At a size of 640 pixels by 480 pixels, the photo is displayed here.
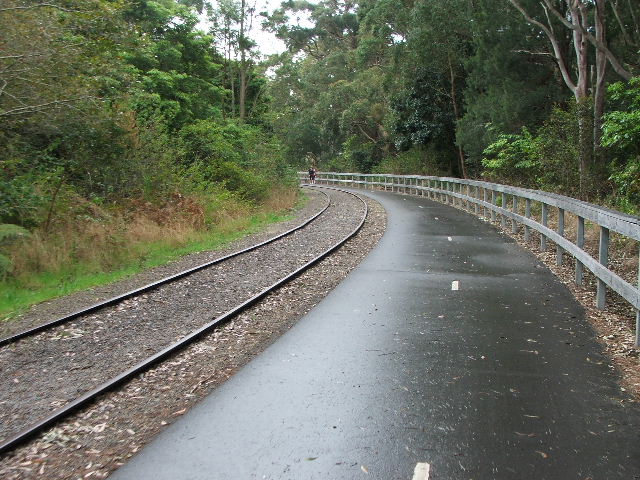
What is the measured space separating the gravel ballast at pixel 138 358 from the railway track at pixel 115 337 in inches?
0.6

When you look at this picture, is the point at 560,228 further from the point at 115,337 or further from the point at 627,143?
the point at 115,337

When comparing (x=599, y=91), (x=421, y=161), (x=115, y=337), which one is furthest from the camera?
(x=421, y=161)

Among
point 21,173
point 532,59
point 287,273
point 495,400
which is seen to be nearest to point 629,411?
point 495,400

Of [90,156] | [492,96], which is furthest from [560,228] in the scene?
[492,96]

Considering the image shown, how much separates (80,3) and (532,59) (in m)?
19.3

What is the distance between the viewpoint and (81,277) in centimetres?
1141

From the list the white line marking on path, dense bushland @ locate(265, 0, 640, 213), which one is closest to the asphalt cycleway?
the white line marking on path

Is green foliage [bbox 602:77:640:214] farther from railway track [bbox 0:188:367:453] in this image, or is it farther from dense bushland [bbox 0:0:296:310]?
dense bushland [bbox 0:0:296:310]

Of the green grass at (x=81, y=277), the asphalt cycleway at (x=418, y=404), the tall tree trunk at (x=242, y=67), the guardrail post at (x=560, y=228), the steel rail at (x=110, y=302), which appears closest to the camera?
the asphalt cycleway at (x=418, y=404)

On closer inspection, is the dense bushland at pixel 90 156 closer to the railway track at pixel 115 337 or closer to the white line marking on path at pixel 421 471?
the railway track at pixel 115 337

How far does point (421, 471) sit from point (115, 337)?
459cm

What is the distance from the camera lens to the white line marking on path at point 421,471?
370 cm

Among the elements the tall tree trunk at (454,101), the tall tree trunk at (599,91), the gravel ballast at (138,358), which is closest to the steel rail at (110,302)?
the gravel ballast at (138,358)

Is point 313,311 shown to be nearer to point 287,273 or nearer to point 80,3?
point 287,273
